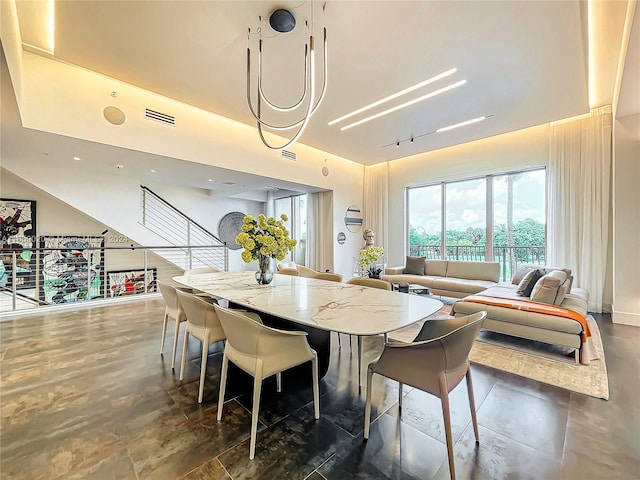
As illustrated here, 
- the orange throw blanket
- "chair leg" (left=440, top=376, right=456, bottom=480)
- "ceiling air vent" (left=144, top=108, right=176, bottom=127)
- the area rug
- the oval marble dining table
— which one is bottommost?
the area rug

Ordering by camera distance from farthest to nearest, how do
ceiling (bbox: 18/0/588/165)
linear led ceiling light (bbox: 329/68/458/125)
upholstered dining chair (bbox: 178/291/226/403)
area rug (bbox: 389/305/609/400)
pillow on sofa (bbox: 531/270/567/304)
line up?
linear led ceiling light (bbox: 329/68/458/125), pillow on sofa (bbox: 531/270/567/304), ceiling (bbox: 18/0/588/165), area rug (bbox: 389/305/609/400), upholstered dining chair (bbox: 178/291/226/403)

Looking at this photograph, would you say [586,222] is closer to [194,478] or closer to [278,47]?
[278,47]

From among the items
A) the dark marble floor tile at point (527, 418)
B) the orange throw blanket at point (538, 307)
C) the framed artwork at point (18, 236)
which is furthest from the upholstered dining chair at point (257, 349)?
the framed artwork at point (18, 236)

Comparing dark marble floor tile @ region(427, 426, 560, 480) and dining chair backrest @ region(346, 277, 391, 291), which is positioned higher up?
dining chair backrest @ region(346, 277, 391, 291)

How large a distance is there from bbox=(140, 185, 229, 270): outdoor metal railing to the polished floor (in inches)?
161

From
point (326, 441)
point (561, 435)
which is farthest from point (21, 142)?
point (561, 435)

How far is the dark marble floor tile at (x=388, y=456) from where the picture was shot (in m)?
1.38

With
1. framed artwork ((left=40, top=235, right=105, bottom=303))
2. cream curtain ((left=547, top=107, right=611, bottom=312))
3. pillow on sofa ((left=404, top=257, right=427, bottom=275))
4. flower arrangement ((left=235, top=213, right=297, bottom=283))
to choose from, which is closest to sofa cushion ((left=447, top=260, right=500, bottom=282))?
pillow on sofa ((left=404, top=257, right=427, bottom=275))

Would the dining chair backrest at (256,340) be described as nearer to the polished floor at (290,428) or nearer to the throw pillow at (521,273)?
the polished floor at (290,428)

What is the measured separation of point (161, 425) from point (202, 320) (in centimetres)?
70

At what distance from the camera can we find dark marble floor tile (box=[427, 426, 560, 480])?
1.37 m

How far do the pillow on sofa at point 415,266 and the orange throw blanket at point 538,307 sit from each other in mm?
2337

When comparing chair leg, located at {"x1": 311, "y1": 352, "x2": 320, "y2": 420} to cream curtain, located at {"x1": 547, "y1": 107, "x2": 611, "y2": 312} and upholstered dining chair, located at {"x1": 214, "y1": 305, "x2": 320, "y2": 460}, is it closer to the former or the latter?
upholstered dining chair, located at {"x1": 214, "y1": 305, "x2": 320, "y2": 460}

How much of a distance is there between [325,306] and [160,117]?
12.8 feet
